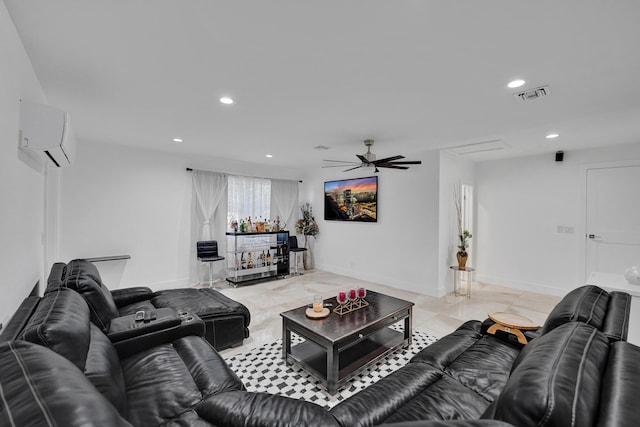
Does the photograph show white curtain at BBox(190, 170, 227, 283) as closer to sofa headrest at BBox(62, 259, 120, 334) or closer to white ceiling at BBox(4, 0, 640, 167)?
white ceiling at BBox(4, 0, 640, 167)

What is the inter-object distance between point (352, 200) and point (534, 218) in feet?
10.8

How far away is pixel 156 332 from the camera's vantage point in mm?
2027

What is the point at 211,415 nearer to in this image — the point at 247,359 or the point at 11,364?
the point at 11,364

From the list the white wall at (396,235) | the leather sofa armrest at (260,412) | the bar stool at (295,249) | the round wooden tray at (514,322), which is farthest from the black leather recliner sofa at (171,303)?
the white wall at (396,235)

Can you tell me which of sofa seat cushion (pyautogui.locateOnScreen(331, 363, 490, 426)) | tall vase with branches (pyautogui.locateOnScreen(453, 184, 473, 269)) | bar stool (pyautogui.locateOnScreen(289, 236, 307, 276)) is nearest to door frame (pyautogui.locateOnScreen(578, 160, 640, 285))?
tall vase with branches (pyautogui.locateOnScreen(453, 184, 473, 269))

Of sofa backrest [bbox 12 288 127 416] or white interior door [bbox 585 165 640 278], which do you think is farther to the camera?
white interior door [bbox 585 165 640 278]

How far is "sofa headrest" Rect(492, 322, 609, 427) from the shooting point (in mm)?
761

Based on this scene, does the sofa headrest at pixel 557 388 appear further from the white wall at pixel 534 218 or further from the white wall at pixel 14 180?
the white wall at pixel 534 218

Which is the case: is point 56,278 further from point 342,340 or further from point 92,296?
point 342,340

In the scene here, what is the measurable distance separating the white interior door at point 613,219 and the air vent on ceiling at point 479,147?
1.58 metres

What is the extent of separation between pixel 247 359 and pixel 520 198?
5.25 metres

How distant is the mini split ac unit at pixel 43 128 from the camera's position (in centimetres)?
183

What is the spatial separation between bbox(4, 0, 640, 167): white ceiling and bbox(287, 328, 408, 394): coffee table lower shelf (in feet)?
7.41

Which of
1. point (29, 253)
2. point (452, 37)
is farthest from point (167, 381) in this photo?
point (452, 37)
